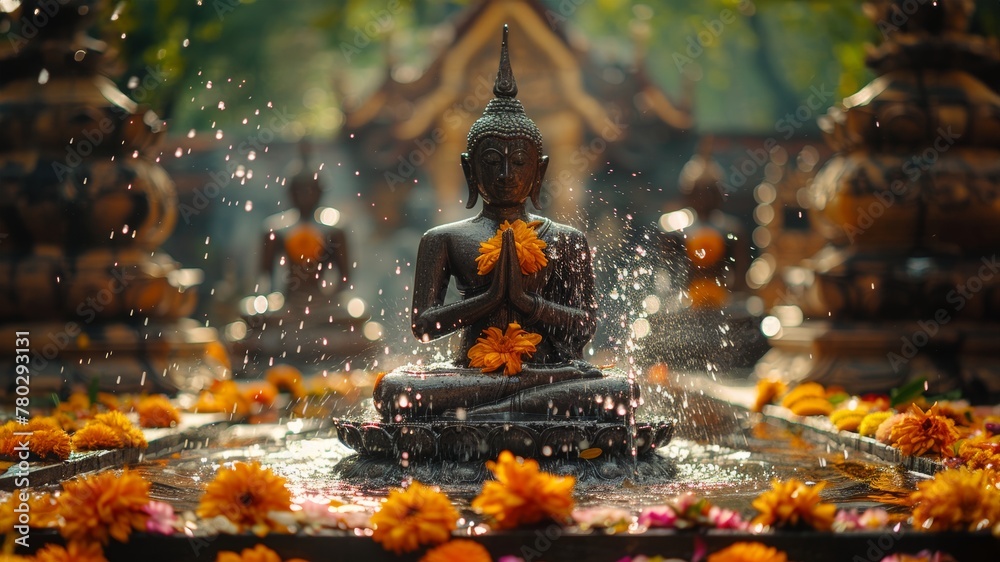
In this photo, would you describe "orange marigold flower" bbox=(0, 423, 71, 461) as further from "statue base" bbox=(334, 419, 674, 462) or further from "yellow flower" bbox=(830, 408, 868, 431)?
"yellow flower" bbox=(830, 408, 868, 431)

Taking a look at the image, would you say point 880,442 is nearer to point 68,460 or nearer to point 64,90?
point 68,460

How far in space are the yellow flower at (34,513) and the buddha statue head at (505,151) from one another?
2.52 meters

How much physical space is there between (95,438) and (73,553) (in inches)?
77.7

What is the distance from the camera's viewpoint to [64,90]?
343 inches

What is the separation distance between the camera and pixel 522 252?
17.1 ft

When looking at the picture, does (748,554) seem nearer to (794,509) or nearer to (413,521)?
(794,509)

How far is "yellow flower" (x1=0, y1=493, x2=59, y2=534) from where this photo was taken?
364 cm

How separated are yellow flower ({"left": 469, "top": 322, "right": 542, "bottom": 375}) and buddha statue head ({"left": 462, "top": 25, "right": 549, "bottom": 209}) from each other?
0.66m

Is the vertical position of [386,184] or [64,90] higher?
[386,184]

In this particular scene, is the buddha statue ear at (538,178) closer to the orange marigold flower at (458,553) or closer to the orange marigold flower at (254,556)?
the orange marigold flower at (458,553)

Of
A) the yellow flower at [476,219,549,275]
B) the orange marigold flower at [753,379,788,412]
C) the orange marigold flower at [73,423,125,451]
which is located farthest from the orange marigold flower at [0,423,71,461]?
the orange marigold flower at [753,379,788,412]

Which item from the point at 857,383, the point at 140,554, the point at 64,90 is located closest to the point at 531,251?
the point at 140,554

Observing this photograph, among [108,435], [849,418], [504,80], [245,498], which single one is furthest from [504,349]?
[849,418]

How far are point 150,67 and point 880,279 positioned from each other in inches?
363
